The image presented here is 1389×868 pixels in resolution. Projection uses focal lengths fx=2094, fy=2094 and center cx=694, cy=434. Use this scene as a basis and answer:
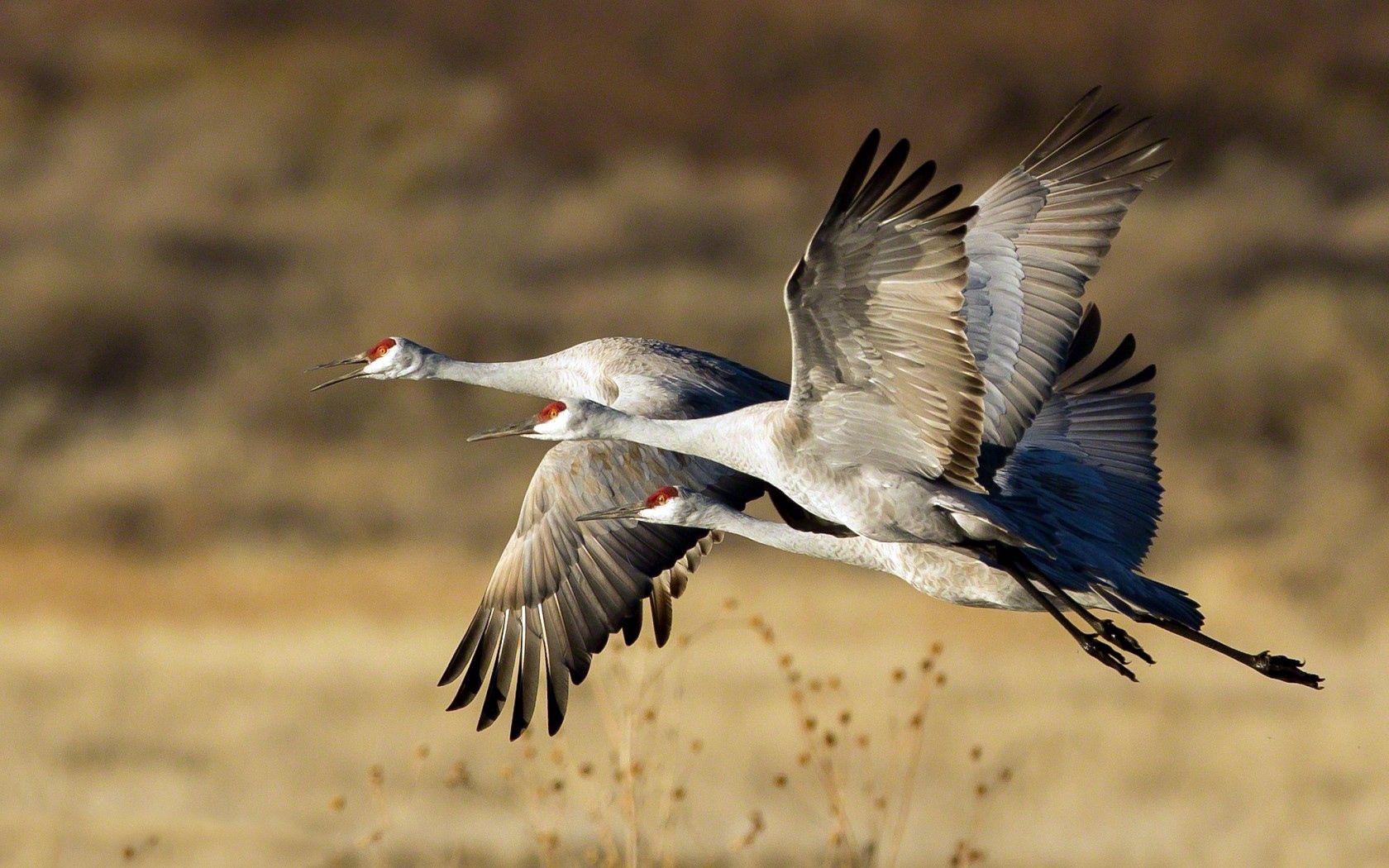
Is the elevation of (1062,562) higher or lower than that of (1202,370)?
lower

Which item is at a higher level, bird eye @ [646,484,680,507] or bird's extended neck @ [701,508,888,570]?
bird eye @ [646,484,680,507]

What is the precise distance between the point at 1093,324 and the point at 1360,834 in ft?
13.3

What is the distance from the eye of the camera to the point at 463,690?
7953mm

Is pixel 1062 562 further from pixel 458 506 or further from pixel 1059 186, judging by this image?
pixel 458 506

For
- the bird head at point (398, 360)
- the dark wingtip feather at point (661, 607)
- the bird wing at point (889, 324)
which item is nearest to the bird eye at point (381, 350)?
the bird head at point (398, 360)

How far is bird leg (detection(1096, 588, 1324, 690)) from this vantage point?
695cm

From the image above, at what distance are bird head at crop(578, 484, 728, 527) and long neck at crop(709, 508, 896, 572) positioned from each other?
61 millimetres

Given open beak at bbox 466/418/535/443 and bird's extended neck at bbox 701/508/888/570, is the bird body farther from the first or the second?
open beak at bbox 466/418/535/443

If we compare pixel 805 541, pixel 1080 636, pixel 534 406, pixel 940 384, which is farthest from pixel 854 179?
pixel 534 406

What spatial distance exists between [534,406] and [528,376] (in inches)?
401

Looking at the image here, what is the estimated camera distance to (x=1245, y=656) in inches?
287

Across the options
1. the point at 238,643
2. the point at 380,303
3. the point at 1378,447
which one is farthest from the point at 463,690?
the point at 380,303

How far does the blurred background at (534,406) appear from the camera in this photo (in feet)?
38.0

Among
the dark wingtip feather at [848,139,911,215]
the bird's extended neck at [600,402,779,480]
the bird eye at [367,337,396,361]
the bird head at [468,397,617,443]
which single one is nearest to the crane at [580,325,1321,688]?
the bird head at [468,397,617,443]
